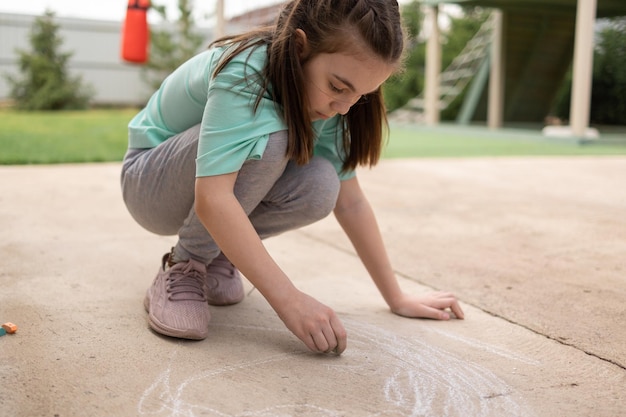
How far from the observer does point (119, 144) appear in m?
5.45

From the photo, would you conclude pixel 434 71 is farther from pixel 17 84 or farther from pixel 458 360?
pixel 458 360

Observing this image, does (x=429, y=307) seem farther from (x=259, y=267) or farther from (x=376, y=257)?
(x=259, y=267)

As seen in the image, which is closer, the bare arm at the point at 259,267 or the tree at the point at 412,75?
the bare arm at the point at 259,267

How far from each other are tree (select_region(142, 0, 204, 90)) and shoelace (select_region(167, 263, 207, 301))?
41.7ft

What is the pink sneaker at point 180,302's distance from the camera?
140cm

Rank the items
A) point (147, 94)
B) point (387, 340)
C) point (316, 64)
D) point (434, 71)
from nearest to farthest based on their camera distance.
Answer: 1. point (316, 64)
2. point (387, 340)
3. point (434, 71)
4. point (147, 94)

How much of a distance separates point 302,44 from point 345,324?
0.63 m

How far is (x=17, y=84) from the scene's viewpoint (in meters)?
12.2

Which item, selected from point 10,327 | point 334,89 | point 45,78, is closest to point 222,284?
point 10,327

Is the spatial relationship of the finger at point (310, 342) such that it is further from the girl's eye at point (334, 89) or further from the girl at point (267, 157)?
the girl's eye at point (334, 89)

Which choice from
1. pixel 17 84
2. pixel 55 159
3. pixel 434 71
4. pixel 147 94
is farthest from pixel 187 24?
pixel 55 159

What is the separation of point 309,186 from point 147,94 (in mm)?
12864

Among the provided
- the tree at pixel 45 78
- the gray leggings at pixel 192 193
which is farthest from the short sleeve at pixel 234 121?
the tree at pixel 45 78

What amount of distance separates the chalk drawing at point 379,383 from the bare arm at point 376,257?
175mm
